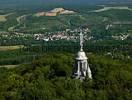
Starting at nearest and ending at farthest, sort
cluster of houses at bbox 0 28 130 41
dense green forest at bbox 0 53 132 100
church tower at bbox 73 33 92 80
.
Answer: dense green forest at bbox 0 53 132 100
church tower at bbox 73 33 92 80
cluster of houses at bbox 0 28 130 41

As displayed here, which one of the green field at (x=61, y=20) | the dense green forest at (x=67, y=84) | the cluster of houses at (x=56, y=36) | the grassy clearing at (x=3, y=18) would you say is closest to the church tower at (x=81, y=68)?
the dense green forest at (x=67, y=84)

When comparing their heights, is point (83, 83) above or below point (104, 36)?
above

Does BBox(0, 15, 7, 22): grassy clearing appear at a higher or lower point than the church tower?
lower

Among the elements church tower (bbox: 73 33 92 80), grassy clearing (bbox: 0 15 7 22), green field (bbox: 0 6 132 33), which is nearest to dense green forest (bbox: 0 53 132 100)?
church tower (bbox: 73 33 92 80)

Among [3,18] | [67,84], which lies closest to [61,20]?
[3,18]

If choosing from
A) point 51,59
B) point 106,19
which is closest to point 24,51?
point 51,59

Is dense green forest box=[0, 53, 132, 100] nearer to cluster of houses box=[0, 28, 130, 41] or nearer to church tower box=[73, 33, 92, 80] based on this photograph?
church tower box=[73, 33, 92, 80]

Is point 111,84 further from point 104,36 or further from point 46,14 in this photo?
point 46,14

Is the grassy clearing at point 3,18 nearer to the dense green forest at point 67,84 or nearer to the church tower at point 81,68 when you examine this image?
the dense green forest at point 67,84
